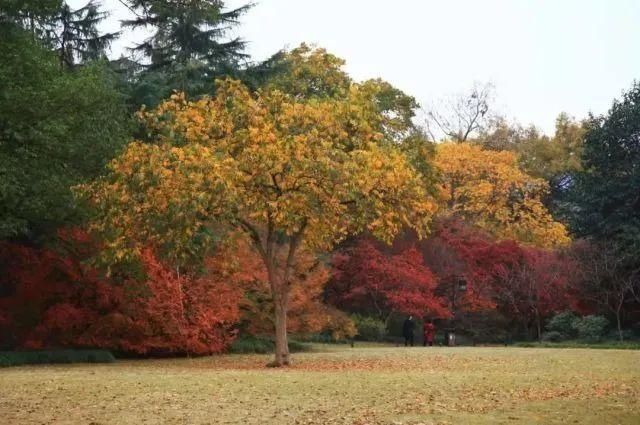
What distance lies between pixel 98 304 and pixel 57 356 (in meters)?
1.78

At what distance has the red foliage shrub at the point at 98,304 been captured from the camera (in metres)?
21.0

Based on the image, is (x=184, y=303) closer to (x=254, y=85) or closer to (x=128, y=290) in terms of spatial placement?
(x=128, y=290)

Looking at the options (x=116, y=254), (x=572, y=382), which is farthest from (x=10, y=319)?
(x=572, y=382)

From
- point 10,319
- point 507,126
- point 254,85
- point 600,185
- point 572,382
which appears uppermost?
point 507,126

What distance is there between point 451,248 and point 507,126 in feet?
71.4

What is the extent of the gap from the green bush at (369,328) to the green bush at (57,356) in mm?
14129

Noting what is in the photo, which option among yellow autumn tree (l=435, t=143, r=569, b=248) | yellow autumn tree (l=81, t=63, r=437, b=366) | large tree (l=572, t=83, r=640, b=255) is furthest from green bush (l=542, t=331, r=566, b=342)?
yellow autumn tree (l=81, t=63, r=437, b=366)

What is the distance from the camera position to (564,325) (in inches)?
1171

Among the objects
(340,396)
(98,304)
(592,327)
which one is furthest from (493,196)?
(340,396)

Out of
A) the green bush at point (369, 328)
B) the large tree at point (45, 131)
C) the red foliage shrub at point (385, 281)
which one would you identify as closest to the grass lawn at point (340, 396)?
the large tree at point (45, 131)

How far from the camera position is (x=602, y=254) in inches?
1121

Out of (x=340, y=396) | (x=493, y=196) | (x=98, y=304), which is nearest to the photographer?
(x=340, y=396)

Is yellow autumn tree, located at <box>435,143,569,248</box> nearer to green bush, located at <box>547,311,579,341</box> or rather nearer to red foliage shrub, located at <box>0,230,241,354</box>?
green bush, located at <box>547,311,579,341</box>

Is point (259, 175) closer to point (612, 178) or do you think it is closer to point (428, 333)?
point (428, 333)
